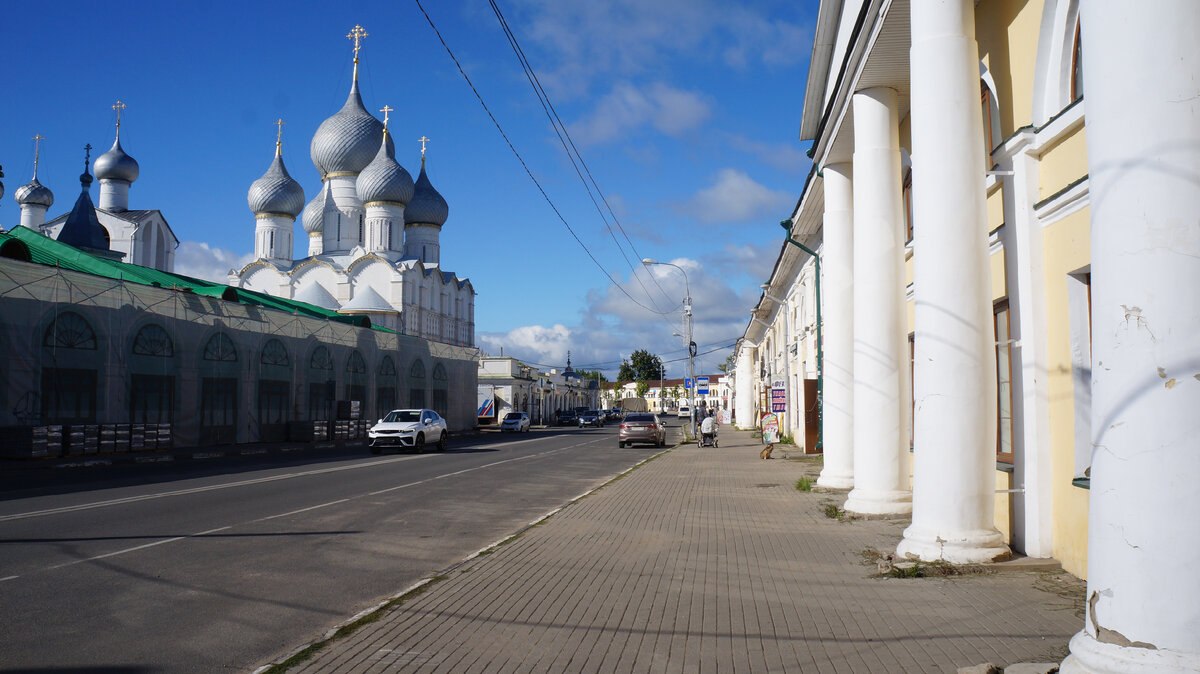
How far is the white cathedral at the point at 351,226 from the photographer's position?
68812 mm

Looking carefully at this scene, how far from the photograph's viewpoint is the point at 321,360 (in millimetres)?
39562

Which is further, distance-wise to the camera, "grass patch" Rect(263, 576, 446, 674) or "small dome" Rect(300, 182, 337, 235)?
"small dome" Rect(300, 182, 337, 235)

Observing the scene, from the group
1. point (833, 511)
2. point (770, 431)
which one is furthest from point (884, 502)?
point (770, 431)

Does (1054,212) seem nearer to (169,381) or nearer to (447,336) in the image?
(169,381)

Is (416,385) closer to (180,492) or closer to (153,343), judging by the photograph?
(153,343)

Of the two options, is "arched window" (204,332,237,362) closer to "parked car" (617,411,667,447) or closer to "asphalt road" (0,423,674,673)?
"asphalt road" (0,423,674,673)

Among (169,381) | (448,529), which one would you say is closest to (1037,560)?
(448,529)

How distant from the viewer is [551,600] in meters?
6.76

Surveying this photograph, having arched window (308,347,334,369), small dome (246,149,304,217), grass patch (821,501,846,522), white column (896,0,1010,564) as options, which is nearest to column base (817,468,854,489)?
grass patch (821,501,846,522)

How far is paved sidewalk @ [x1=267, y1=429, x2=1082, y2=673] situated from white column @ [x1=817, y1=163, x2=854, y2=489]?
4902 mm

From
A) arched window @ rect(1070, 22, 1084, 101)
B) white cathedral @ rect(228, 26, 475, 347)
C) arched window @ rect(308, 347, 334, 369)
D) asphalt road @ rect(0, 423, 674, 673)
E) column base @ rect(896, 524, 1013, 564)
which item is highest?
white cathedral @ rect(228, 26, 475, 347)

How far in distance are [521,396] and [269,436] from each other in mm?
46899

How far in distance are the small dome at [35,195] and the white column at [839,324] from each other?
66.1 metres

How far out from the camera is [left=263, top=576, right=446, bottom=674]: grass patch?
199 inches
